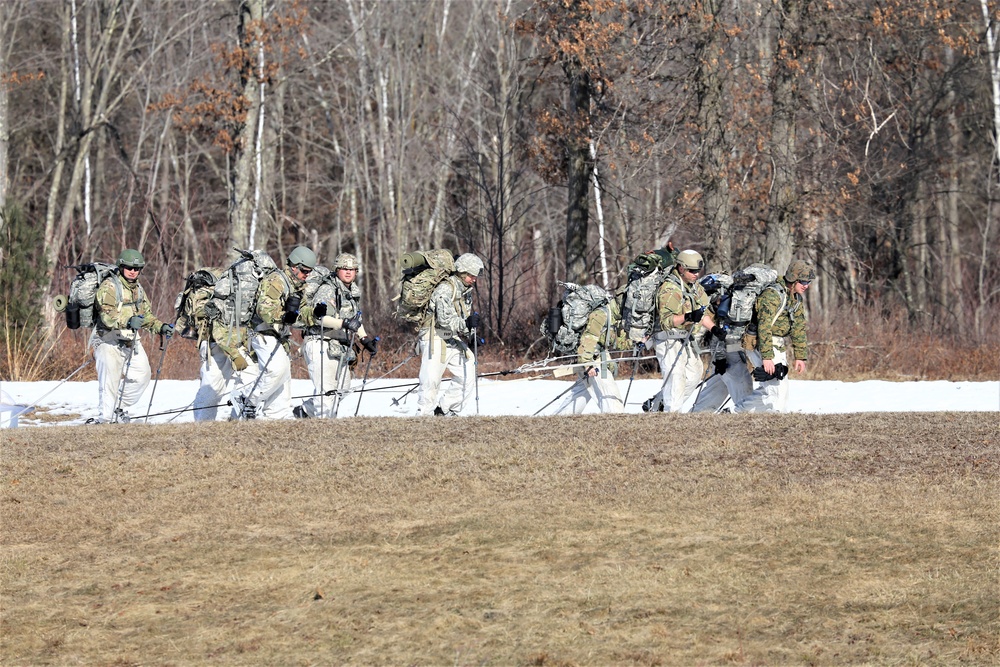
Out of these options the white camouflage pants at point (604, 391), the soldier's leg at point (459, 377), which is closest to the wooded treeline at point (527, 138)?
the white camouflage pants at point (604, 391)

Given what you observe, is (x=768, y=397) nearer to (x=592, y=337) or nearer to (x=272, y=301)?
(x=592, y=337)

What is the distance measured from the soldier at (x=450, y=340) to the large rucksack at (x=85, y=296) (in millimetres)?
3414

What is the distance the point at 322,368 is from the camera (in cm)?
1667

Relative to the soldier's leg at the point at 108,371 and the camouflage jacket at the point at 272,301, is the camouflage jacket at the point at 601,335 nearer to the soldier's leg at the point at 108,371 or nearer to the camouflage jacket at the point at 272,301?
the camouflage jacket at the point at 272,301

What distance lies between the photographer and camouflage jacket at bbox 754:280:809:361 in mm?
14898

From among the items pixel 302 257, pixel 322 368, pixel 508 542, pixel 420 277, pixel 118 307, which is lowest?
pixel 508 542

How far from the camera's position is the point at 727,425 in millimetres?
14094

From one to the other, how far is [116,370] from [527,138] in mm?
21178

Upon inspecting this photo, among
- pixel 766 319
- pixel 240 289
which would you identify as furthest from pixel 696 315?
pixel 240 289

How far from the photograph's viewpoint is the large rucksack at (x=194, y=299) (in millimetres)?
16500

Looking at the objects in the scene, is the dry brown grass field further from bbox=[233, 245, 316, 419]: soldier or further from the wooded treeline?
the wooded treeline

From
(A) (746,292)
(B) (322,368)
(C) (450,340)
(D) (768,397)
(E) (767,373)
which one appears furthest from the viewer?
(B) (322,368)

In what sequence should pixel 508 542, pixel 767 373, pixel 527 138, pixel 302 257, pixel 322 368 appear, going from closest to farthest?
pixel 508 542 → pixel 767 373 → pixel 302 257 → pixel 322 368 → pixel 527 138

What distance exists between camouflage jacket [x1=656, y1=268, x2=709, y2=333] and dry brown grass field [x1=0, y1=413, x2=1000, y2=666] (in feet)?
5.04
